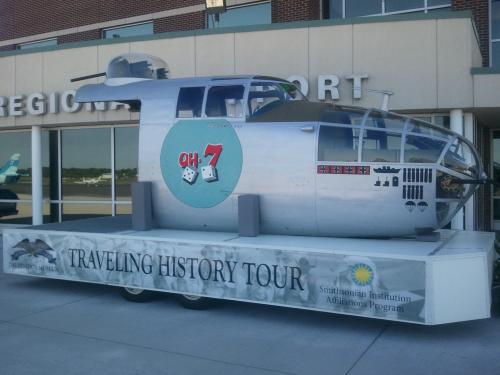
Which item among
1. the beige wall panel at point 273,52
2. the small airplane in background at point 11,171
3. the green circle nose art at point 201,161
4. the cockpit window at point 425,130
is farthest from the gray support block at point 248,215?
the small airplane in background at point 11,171

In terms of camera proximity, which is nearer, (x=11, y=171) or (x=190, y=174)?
(x=190, y=174)

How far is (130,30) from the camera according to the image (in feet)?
60.5

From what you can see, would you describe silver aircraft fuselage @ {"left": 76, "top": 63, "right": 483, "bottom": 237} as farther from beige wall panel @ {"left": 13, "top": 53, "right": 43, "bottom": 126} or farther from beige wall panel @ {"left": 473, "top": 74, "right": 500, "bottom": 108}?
beige wall panel @ {"left": 13, "top": 53, "right": 43, "bottom": 126}

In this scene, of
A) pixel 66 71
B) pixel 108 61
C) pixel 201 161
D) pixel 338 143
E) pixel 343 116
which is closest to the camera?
pixel 338 143

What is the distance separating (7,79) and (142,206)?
352 inches

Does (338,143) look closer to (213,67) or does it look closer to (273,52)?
(273,52)

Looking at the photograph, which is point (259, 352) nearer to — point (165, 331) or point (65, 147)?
point (165, 331)

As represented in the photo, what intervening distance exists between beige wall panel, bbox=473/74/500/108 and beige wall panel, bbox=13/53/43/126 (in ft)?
34.4

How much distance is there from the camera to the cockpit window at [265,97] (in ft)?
26.2

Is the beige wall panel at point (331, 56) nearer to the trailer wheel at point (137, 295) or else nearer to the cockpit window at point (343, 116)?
the cockpit window at point (343, 116)

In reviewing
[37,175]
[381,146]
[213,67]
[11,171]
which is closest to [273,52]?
[213,67]

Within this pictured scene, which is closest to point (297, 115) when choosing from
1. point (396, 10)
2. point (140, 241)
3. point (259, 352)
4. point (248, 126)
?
point (248, 126)

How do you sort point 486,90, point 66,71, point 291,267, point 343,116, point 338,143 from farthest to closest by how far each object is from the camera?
point 66,71
point 486,90
point 343,116
point 338,143
point 291,267

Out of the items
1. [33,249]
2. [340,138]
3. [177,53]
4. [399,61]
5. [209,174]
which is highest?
[177,53]
